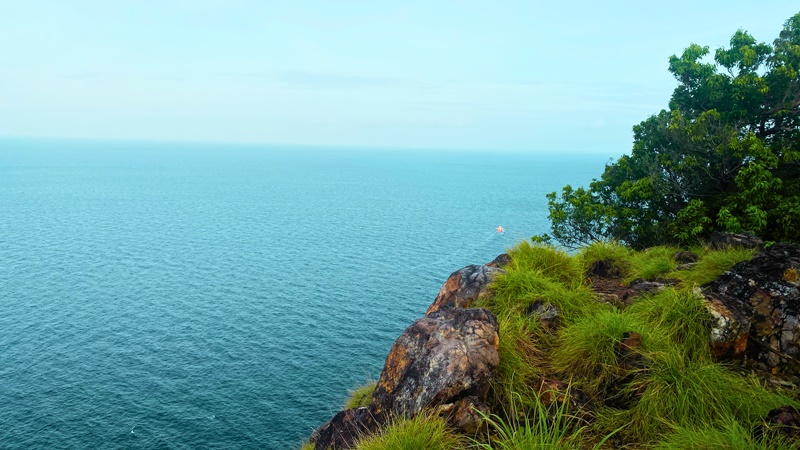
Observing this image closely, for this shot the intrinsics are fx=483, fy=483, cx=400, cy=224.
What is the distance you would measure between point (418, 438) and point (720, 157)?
24.7 metres

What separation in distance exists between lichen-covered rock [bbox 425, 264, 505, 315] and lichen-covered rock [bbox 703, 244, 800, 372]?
534 cm

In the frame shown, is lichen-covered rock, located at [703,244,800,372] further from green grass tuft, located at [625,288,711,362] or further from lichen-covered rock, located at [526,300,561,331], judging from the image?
lichen-covered rock, located at [526,300,561,331]

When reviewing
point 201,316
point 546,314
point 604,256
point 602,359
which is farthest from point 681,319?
point 201,316

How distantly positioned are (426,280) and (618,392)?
226ft

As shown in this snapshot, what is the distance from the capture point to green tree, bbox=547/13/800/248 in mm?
20750

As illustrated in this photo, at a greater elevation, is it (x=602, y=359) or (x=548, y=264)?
(x=548, y=264)

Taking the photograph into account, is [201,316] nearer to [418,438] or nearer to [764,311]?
[418,438]

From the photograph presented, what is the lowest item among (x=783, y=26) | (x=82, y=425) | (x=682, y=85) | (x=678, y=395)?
(x=82, y=425)

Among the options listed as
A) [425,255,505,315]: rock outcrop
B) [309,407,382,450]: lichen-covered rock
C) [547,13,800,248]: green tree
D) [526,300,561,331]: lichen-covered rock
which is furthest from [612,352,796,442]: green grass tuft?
[547,13,800,248]: green tree

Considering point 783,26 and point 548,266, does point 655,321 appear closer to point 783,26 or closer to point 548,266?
point 548,266

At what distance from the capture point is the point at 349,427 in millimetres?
10172

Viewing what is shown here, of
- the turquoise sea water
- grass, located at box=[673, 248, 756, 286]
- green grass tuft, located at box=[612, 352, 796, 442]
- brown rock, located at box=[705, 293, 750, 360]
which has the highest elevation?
grass, located at box=[673, 248, 756, 286]

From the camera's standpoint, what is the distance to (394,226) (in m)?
122

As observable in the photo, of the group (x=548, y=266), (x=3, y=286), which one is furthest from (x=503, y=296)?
(x=3, y=286)
